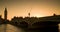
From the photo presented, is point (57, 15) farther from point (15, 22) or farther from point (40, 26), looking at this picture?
point (15, 22)

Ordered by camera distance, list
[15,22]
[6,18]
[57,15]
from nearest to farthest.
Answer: [57,15]
[15,22]
[6,18]

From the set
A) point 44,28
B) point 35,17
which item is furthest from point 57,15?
point 44,28

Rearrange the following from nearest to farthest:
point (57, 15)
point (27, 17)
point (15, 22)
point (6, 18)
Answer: point (57, 15) → point (27, 17) → point (15, 22) → point (6, 18)

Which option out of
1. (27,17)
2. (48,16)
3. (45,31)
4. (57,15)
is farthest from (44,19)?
(45,31)

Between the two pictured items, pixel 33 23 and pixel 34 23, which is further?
pixel 34 23

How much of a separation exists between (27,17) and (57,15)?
2379mm

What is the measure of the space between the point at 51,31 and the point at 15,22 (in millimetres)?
3124

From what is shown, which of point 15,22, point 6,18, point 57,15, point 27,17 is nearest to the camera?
point 57,15

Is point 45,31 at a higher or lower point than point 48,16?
lower

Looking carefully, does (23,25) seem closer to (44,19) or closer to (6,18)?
(6,18)

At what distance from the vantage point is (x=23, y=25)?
36.0 feet

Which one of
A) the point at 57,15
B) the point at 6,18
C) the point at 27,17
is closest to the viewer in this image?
the point at 57,15

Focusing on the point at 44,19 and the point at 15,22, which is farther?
the point at 15,22

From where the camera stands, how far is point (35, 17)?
29.4 feet
